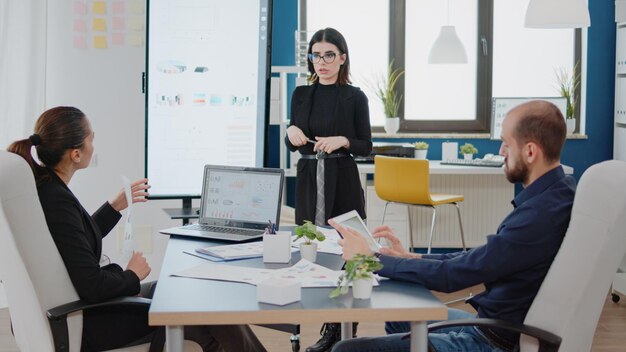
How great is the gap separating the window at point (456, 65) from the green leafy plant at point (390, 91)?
0.21ft

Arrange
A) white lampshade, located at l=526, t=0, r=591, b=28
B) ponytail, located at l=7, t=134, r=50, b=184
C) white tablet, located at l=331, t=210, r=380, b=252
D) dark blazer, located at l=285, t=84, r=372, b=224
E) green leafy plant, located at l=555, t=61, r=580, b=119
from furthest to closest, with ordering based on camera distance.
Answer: green leafy plant, located at l=555, t=61, r=580, b=119
white lampshade, located at l=526, t=0, r=591, b=28
dark blazer, located at l=285, t=84, r=372, b=224
white tablet, located at l=331, t=210, r=380, b=252
ponytail, located at l=7, t=134, r=50, b=184

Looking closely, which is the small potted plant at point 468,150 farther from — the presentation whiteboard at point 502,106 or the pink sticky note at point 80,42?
the pink sticky note at point 80,42

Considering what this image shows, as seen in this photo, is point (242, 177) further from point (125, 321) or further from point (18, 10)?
point (18, 10)

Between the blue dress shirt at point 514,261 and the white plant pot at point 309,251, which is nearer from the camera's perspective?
the blue dress shirt at point 514,261

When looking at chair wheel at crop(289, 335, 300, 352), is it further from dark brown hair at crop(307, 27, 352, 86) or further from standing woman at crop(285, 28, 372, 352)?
dark brown hair at crop(307, 27, 352, 86)

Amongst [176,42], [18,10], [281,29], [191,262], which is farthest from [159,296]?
[281,29]

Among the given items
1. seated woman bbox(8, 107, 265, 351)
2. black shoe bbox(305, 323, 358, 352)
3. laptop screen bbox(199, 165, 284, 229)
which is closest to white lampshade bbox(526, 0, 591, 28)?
black shoe bbox(305, 323, 358, 352)

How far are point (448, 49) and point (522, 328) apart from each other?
3.87 metres

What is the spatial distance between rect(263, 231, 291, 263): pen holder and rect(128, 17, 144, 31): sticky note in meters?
2.79

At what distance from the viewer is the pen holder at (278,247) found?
2400 mm

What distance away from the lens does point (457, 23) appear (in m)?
6.06

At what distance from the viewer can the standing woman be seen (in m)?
3.54

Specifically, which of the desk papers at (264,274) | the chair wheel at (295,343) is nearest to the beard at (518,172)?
the desk papers at (264,274)

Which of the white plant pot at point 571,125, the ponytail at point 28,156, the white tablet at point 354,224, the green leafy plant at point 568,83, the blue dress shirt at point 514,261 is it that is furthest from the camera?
the green leafy plant at point 568,83
